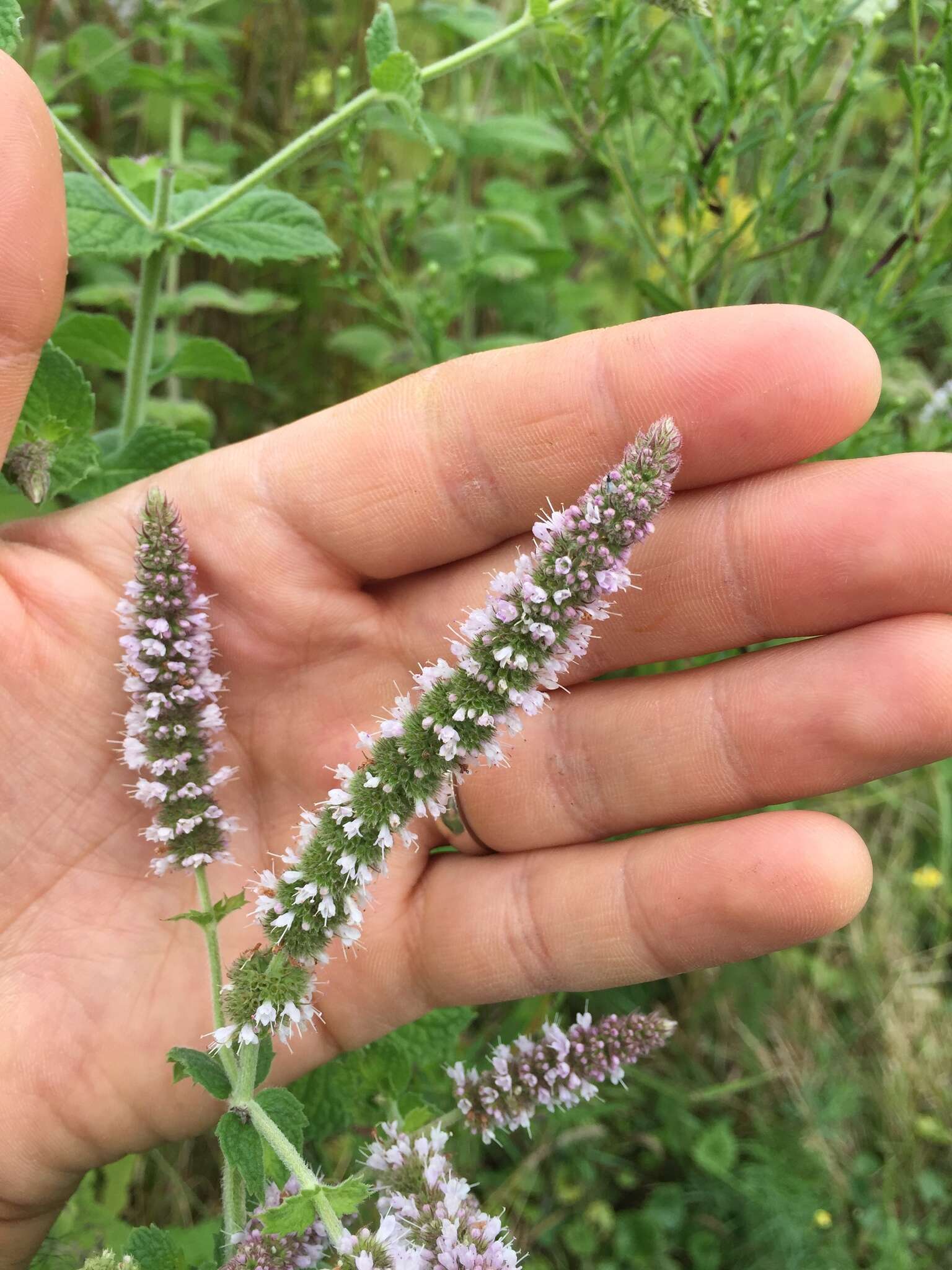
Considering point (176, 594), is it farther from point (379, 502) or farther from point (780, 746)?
point (780, 746)

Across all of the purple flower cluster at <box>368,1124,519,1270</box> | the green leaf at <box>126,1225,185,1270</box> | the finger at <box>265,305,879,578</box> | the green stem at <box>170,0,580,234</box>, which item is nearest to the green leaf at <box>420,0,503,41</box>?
the green stem at <box>170,0,580,234</box>

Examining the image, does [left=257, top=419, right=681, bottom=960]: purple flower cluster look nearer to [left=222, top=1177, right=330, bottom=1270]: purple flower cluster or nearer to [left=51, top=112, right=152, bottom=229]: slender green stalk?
[left=222, top=1177, right=330, bottom=1270]: purple flower cluster

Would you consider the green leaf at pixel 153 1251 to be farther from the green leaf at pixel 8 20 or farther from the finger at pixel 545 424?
the green leaf at pixel 8 20

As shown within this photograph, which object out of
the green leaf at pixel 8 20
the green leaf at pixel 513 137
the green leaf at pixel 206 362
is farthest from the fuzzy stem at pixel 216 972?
the green leaf at pixel 513 137

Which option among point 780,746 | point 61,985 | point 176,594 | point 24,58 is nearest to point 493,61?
point 24,58

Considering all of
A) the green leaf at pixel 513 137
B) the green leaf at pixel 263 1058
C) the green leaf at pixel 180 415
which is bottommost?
the green leaf at pixel 263 1058
